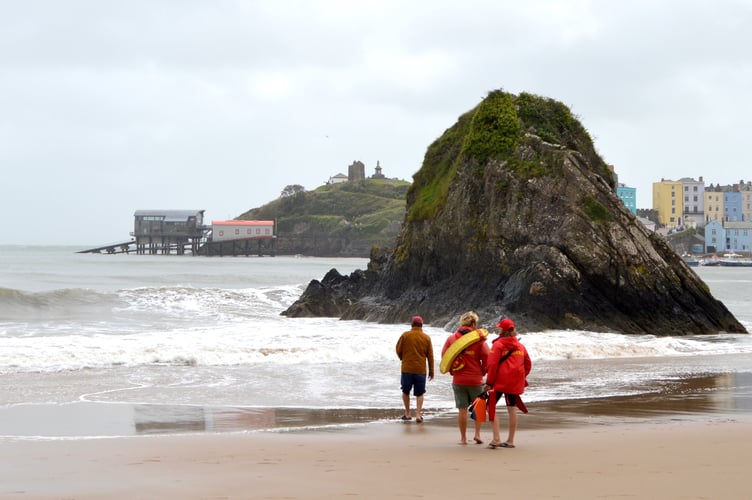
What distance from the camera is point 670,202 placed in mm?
182625

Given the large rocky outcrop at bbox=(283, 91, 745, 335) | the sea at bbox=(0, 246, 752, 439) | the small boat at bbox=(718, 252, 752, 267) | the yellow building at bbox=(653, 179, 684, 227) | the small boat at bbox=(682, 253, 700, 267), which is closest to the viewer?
the sea at bbox=(0, 246, 752, 439)

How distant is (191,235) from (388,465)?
5695 inches

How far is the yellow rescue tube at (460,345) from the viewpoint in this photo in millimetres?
10445

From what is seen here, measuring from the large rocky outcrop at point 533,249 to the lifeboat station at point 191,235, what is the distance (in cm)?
11849

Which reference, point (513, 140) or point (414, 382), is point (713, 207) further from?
point (414, 382)

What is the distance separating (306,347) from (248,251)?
13096 cm

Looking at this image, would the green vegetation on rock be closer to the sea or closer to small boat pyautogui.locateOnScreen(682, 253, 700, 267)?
the sea

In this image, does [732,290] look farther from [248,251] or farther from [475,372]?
[248,251]

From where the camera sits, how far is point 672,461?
28.4 feet

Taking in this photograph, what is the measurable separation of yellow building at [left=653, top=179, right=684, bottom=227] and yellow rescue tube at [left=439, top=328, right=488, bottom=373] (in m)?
177

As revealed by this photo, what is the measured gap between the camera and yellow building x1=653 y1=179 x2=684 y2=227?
595ft

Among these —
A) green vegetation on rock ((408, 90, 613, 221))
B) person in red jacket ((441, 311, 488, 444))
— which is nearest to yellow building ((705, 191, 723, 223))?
green vegetation on rock ((408, 90, 613, 221))

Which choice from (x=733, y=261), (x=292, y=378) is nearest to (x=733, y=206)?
(x=733, y=261)

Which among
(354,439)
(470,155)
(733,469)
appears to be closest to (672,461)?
(733,469)
